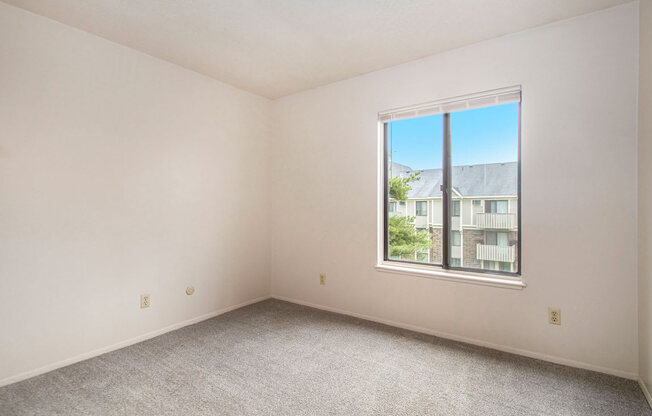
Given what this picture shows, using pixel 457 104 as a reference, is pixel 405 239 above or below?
below

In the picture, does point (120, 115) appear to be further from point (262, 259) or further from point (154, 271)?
point (262, 259)

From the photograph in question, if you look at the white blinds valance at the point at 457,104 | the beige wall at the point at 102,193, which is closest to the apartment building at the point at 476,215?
the white blinds valance at the point at 457,104

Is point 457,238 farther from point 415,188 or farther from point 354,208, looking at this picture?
point 354,208

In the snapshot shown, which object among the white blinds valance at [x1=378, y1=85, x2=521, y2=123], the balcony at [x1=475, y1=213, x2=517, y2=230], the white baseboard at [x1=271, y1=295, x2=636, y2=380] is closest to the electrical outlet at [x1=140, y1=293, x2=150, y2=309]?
the white baseboard at [x1=271, y1=295, x2=636, y2=380]

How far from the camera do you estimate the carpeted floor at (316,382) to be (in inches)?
73.5

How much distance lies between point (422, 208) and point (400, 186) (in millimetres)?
307

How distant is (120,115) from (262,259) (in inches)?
80.3

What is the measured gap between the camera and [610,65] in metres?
2.19

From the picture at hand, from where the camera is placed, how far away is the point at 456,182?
9.49 ft

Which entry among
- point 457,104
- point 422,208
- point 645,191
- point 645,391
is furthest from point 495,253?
point 457,104

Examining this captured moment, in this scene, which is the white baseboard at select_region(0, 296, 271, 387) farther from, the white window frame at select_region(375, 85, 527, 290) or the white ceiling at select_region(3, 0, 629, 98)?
the white ceiling at select_region(3, 0, 629, 98)

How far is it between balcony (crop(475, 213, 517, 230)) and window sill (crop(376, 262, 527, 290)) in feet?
1.30

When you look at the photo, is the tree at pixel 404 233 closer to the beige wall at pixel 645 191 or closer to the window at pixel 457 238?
the window at pixel 457 238

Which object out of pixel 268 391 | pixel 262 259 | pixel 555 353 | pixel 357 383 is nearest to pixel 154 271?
pixel 262 259
